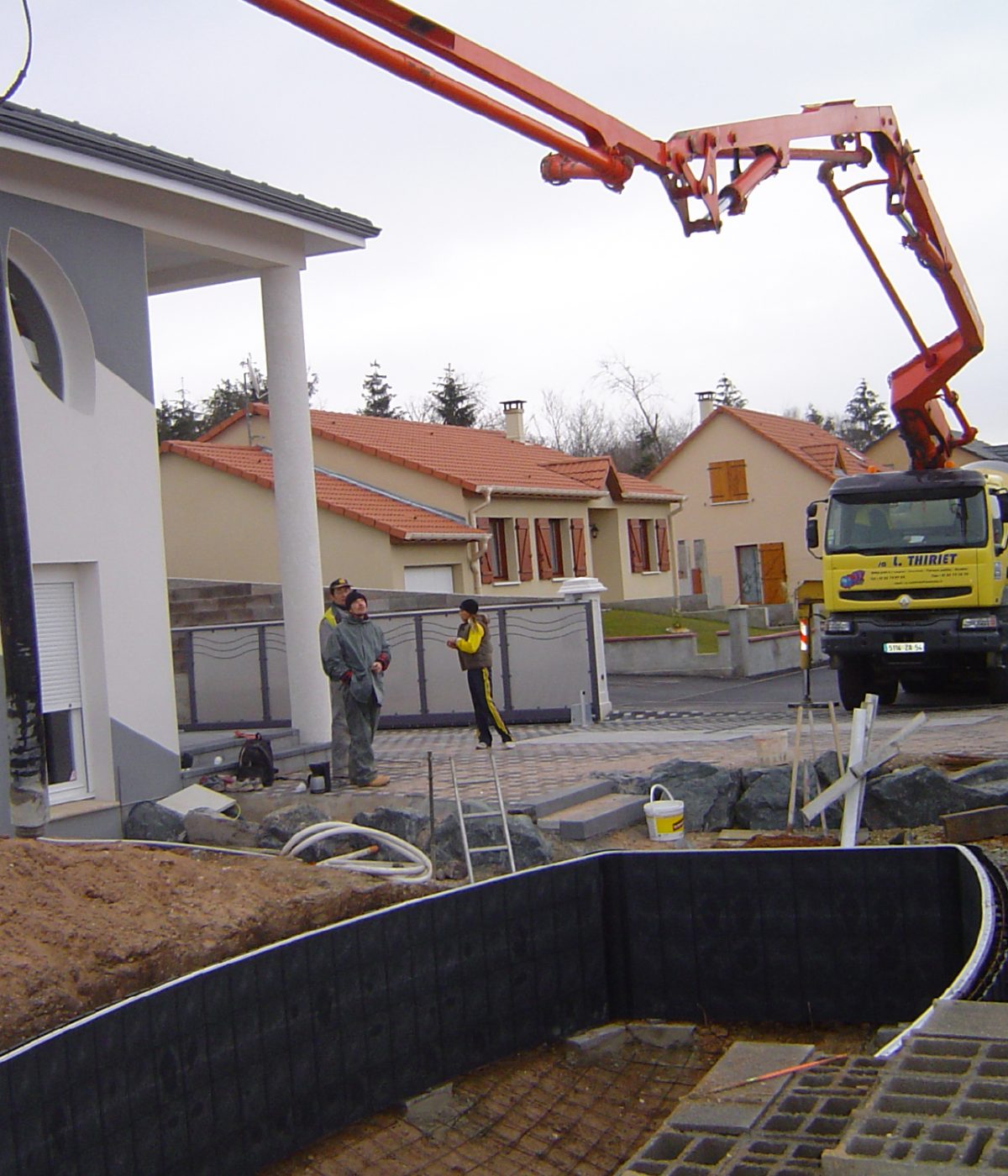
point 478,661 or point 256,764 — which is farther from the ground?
point 478,661

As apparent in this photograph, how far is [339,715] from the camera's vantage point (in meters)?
13.3

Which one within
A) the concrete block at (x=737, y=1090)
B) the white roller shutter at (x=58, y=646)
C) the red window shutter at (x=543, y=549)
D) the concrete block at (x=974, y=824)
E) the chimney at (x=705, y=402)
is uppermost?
the chimney at (x=705, y=402)

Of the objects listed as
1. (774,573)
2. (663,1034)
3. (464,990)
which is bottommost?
(663,1034)

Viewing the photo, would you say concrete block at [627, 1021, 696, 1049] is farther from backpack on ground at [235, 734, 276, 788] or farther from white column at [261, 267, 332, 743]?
white column at [261, 267, 332, 743]

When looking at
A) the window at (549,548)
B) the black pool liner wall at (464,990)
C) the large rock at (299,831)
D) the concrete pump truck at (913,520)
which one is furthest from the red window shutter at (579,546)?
the black pool liner wall at (464,990)

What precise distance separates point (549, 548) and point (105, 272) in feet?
77.1

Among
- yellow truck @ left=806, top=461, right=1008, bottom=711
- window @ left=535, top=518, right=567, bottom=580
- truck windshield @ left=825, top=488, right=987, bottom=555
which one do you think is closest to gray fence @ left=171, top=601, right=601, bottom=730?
yellow truck @ left=806, top=461, right=1008, bottom=711

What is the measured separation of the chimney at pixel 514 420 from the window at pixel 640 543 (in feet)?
17.2

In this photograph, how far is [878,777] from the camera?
11148mm

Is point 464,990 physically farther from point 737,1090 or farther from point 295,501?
point 295,501

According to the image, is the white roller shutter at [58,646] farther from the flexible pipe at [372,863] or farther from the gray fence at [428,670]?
the gray fence at [428,670]

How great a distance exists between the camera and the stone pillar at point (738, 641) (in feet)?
85.6

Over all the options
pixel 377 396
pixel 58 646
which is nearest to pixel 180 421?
pixel 377 396

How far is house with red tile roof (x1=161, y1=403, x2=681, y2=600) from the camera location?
2780 cm
